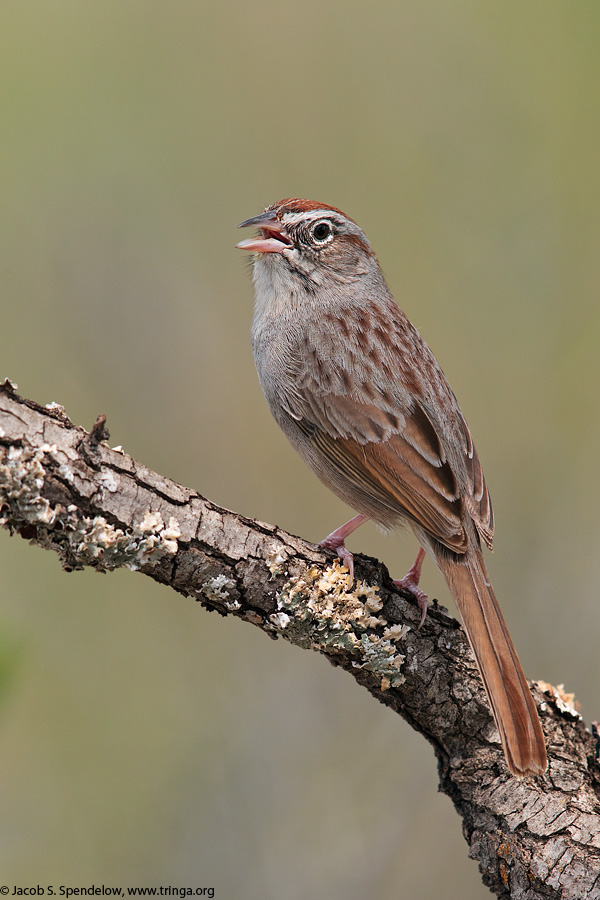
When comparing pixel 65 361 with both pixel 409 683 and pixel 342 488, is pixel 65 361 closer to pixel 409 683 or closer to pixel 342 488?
pixel 342 488

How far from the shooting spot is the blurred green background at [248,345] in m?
4.13

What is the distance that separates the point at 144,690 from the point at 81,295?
2.34 metres

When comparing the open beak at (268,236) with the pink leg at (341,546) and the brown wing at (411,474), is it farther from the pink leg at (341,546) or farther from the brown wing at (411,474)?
the pink leg at (341,546)

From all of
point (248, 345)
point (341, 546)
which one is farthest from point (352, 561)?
point (248, 345)

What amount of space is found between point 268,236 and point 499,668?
7.69ft

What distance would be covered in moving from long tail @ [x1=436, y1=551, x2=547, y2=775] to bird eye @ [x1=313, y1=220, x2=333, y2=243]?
1831 millimetres

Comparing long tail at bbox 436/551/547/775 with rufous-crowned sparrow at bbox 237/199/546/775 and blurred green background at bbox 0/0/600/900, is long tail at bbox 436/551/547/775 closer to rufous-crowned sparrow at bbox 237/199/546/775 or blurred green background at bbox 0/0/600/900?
rufous-crowned sparrow at bbox 237/199/546/775

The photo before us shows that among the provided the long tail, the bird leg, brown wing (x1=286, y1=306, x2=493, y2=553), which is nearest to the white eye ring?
brown wing (x1=286, y1=306, x2=493, y2=553)

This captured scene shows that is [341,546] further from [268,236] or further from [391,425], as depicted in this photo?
[268,236]

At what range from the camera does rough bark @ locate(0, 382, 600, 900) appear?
2219 mm

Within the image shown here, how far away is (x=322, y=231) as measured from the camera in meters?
4.12

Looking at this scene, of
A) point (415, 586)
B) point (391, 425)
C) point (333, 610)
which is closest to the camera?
point (333, 610)

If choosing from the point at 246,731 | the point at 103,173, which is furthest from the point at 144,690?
the point at 103,173

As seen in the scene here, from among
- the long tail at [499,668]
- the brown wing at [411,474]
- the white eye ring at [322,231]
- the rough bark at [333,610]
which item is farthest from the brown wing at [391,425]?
the white eye ring at [322,231]
